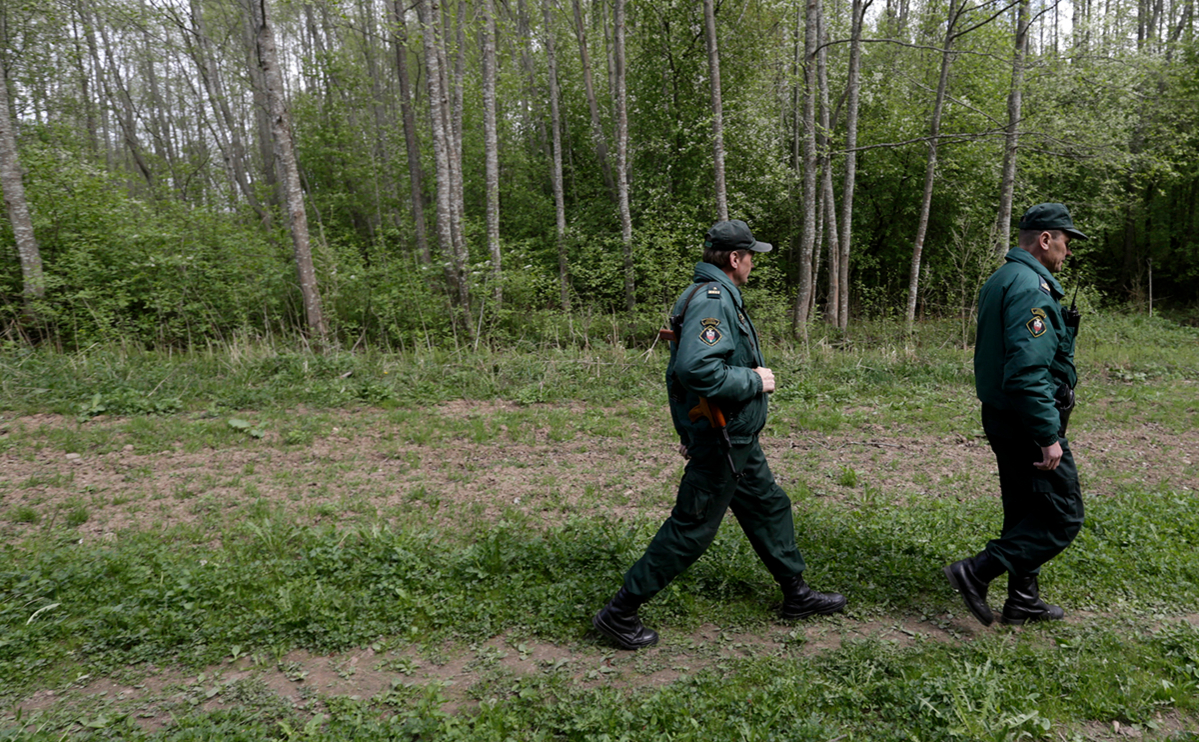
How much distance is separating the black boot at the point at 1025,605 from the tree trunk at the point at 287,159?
9227 mm

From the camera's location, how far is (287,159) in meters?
10.1

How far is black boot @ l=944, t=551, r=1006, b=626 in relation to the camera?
12.2 ft

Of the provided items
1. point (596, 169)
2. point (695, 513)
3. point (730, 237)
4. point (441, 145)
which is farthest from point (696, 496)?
point (596, 169)

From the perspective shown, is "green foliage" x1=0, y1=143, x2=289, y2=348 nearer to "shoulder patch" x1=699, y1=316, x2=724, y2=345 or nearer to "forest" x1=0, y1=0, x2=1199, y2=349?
"forest" x1=0, y1=0, x2=1199, y2=349

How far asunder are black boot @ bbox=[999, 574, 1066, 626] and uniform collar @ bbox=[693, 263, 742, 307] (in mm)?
2250

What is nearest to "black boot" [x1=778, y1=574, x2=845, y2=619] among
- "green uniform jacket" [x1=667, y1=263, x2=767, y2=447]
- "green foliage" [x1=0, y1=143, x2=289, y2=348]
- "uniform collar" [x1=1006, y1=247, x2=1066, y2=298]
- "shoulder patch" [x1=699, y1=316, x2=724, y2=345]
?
"green uniform jacket" [x1=667, y1=263, x2=767, y2=447]

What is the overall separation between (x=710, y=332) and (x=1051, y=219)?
2.08 metres

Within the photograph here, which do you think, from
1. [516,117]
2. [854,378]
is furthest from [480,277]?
[516,117]

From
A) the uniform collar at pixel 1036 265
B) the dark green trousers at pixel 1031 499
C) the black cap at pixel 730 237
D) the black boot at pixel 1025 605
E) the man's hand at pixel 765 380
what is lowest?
the black boot at pixel 1025 605

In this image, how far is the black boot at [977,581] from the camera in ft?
12.2

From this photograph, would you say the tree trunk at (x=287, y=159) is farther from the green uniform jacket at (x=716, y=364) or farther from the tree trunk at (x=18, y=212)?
the green uniform jacket at (x=716, y=364)

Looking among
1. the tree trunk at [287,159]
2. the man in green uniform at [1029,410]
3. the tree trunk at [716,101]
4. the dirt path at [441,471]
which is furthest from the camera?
the tree trunk at [716,101]

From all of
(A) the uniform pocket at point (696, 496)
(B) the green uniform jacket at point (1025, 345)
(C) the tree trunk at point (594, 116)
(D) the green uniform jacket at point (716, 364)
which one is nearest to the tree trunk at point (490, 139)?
(C) the tree trunk at point (594, 116)

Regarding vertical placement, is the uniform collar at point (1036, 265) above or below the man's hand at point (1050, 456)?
above
